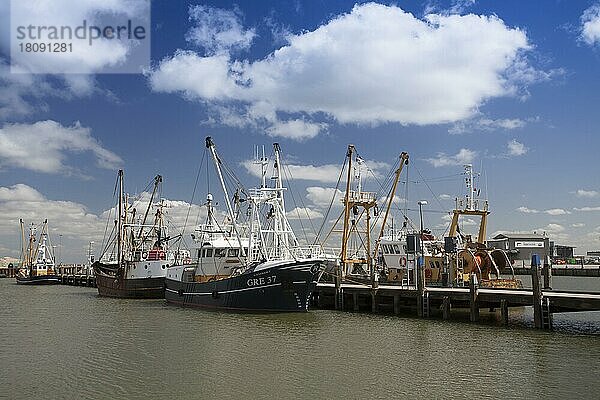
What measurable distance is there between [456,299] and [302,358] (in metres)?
13.1

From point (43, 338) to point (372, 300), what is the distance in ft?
63.5

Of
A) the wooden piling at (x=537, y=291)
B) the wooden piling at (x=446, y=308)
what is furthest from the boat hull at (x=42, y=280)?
the wooden piling at (x=537, y=291)

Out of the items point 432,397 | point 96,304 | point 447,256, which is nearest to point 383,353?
point 432,397

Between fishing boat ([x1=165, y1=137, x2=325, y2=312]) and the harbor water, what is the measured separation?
1.72m

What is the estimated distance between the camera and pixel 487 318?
34562 mm

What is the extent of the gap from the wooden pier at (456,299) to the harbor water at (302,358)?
0.98m

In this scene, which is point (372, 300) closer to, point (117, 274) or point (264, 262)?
point (264, 262)

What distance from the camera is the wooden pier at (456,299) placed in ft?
92.5

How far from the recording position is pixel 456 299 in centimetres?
3338

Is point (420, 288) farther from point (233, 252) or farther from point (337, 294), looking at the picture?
point (233, 252)

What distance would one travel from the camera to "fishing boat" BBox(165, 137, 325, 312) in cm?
3756

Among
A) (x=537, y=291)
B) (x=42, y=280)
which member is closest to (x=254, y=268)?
(x=537, y=291)

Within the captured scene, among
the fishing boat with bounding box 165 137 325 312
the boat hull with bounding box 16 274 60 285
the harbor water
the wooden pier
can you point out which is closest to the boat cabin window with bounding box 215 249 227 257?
the fishing boat with bounding box 165 137 325 312

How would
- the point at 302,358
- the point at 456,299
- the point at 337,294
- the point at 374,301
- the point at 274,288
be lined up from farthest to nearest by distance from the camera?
the point at 337,294 → the point at 374,301 → the point at 274,288 → the point at 456,299 → the point at 302,358
